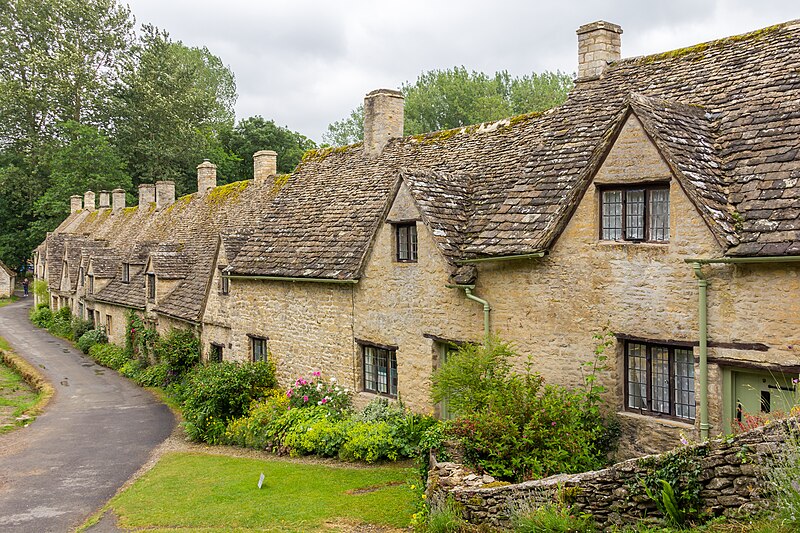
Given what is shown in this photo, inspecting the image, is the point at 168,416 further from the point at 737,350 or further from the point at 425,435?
the point at 737,350

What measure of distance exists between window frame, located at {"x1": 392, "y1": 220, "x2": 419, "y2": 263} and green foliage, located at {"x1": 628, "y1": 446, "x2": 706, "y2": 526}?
8.82 meters

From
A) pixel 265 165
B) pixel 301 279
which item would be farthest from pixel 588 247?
pixel 265 165

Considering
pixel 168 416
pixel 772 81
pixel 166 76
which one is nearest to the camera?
pixel 772 81

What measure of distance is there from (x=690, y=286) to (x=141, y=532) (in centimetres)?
1085

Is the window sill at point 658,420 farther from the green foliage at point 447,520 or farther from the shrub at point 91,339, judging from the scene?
the shrub at point 91,339

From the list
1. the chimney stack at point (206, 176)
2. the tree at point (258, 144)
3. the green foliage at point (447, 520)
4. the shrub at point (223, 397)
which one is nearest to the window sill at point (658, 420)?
the green foliage at point (447, 520)

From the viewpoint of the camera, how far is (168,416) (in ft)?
82.3

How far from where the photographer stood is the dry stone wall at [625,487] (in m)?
7.48

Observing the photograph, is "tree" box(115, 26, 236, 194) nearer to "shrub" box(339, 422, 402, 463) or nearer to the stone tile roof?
the stone tile roof

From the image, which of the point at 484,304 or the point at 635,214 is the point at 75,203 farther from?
the point at 635,214

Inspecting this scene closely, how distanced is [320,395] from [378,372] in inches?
81.7

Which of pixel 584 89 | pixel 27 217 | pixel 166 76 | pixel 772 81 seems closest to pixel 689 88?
pixel 772 81

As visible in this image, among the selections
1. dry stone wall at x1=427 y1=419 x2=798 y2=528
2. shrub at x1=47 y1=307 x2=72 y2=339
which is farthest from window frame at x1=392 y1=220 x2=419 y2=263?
shrub at x1=47 y1=307 x2=72 y2=339

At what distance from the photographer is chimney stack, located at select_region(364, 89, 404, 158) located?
23.2 m
